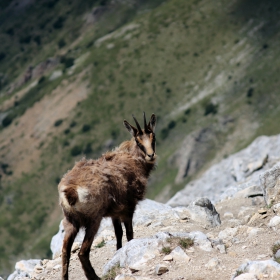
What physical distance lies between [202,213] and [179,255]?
23.6 feet

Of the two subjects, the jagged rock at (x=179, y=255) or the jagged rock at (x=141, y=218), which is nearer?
the jagged rock at (x=179, y=255)

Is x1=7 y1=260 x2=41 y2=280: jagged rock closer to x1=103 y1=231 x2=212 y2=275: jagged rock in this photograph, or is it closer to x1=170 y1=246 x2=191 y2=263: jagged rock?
x1=103 y1=231 x2=212 y2=275: jagged rock

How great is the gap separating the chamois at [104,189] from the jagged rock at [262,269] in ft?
16.2

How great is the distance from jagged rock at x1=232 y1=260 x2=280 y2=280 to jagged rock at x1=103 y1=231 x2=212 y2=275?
2212 mm

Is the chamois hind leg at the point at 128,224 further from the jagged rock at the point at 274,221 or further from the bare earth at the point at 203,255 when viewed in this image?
the jagged rock at the point at 274,221

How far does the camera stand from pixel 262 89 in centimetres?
16675

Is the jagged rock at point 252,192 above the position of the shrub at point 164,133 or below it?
above

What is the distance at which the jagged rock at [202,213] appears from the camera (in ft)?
71.8

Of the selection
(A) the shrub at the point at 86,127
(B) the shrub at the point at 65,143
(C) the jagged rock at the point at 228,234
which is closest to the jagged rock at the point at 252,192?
(C) the jagged rock at the point at 228,234

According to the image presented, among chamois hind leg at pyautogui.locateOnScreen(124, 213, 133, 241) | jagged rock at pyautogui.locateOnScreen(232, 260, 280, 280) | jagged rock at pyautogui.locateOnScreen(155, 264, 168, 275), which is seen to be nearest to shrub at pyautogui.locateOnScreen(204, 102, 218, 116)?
chamois hind leg at pyautogui.locateOnScreen(124, 213, 133, 241)

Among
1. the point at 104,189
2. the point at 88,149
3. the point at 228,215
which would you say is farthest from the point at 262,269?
the point at 88,149

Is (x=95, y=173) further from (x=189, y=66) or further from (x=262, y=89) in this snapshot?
(x=189, y=66)

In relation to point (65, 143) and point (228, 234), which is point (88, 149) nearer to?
point (65, 143)

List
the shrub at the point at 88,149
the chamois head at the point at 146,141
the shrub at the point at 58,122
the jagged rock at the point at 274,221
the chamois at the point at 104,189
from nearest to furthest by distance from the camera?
the chamois at the point at 104,189, the jagged rock at the point at 274,221, the chamois head at the point at 146,141, the shrub at the point at 88,149, the shrub at the point at 58,122
